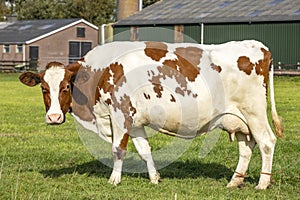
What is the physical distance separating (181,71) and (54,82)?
5.25 ft

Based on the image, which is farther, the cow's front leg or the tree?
the tree

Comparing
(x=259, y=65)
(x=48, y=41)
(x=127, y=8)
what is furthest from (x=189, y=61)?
(x=48, y=41)

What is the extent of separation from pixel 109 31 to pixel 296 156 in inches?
1840

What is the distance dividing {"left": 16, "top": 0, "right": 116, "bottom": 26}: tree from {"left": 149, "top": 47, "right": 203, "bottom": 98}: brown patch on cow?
3364 inches

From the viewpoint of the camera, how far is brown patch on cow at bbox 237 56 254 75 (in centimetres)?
896

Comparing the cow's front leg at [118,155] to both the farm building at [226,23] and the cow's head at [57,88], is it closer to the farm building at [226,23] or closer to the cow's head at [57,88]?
the cow's head at [57,88]

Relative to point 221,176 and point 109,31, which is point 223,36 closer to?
point 109,31

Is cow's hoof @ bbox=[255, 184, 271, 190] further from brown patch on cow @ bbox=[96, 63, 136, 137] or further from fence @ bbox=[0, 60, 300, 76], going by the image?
fence @ bbox=[0, 60, 300, 76]

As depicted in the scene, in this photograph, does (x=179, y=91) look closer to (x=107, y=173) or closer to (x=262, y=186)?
(x=262, y=186)

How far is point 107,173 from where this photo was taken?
32.3 feet

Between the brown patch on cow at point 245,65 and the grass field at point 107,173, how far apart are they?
148 cm

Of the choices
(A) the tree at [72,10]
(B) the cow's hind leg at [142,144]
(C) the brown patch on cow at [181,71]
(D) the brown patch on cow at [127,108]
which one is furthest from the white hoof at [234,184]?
(A) the tree at [72,10]

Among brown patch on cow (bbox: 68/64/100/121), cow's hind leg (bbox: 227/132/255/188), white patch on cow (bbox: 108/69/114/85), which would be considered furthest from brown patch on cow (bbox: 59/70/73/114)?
cow's hind leg (bbox: 227/132/255/188)

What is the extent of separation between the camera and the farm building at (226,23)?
47281 millimetres
